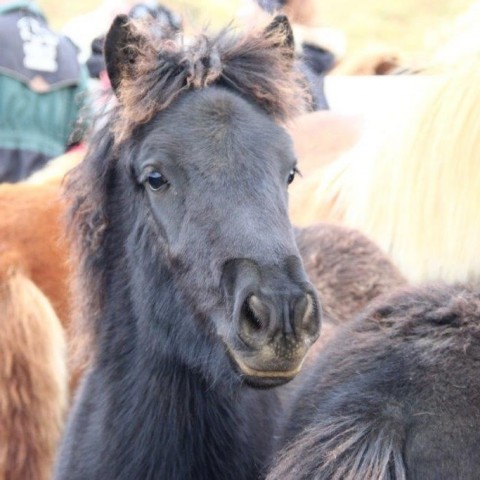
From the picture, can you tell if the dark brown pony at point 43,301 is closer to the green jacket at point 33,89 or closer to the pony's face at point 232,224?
the green jacket at point 33,89

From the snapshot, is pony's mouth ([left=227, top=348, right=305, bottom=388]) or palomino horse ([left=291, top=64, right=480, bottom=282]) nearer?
pony's mouth ([left=227, top=348, right=305, bottom=388])

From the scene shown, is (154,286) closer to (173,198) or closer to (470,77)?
(173,198)

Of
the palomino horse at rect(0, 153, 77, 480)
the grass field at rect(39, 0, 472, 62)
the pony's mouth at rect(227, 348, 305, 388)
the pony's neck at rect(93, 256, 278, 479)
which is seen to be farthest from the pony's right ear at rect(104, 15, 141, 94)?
the grass field at rect(39, 0, 472, 62)

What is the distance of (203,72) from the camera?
7.55 feet

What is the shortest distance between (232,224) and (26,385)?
65.5 inches

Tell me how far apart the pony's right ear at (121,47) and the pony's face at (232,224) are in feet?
0.66

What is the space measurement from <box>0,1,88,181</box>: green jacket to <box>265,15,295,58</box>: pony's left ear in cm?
181

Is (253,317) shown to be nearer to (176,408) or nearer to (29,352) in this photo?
(176,408)

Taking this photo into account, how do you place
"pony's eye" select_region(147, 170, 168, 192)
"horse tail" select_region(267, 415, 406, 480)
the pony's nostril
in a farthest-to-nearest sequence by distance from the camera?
"pony's eye" select_region(147, 170, 168, 192)
the pony's nostril
"horse tail" select_region(267, 415, 406, 480)

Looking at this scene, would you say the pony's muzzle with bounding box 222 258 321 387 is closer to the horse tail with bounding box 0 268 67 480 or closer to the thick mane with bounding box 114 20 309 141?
the thick mane with bounding box 114 20 309 141

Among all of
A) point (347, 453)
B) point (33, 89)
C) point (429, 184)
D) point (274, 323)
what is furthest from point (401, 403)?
point (33, 89)

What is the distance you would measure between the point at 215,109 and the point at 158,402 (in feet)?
2.67

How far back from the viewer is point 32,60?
4.26 meters

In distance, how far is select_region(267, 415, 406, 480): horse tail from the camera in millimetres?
1464
